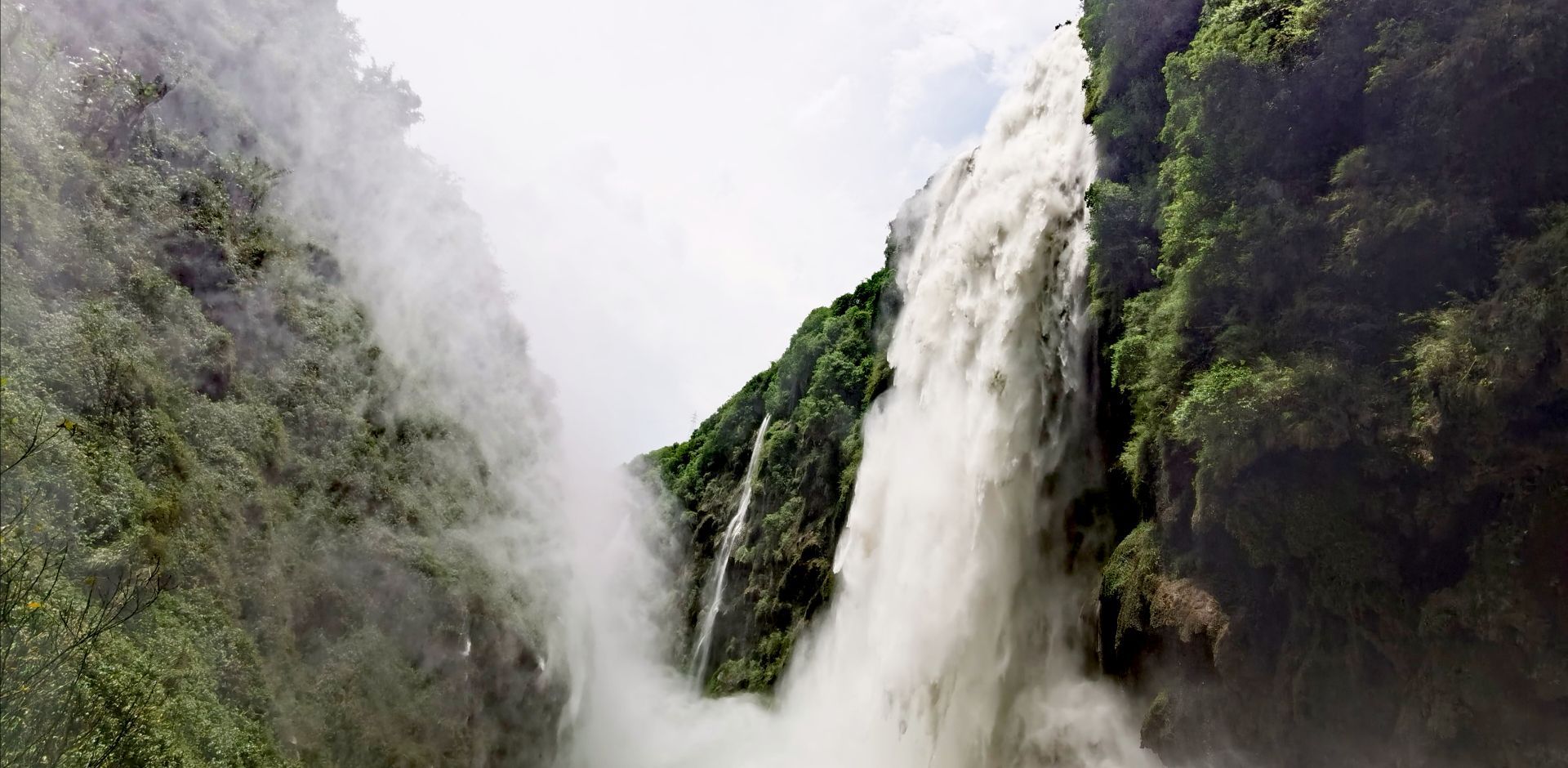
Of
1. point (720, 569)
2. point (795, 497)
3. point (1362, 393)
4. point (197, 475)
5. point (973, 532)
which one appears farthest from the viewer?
point (720, 569)

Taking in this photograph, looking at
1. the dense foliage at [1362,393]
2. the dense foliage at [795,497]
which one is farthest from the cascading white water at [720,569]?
the dense foliage at [1362,393]

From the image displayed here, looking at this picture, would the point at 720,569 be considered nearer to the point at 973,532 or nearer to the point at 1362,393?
the point at 973,532

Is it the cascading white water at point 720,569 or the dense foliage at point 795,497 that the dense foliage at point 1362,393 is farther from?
the cascading white water at point 720,569

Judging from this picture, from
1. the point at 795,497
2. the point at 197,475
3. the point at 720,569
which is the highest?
the point at 795,497

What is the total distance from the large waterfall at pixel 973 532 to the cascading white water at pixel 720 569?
6.07 m

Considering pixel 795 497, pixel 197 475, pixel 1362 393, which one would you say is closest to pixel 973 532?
pixel 1362 393

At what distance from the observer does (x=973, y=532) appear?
18.0 m

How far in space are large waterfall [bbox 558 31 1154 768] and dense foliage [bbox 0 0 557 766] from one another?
851 cm

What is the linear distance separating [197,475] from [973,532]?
45.9 ft

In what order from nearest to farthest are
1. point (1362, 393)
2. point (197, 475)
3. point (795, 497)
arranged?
1. point (1362, 393)
2. point (197, 475)
3. point (795, 497)

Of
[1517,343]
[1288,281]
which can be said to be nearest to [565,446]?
[1288,281]

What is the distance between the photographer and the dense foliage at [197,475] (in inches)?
371

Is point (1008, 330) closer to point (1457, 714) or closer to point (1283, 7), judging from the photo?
point (1283, 7)

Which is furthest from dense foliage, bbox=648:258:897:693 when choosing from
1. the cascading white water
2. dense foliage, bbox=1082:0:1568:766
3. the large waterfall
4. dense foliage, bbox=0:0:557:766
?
dense foliage, bbox=1082:0:1568:766
